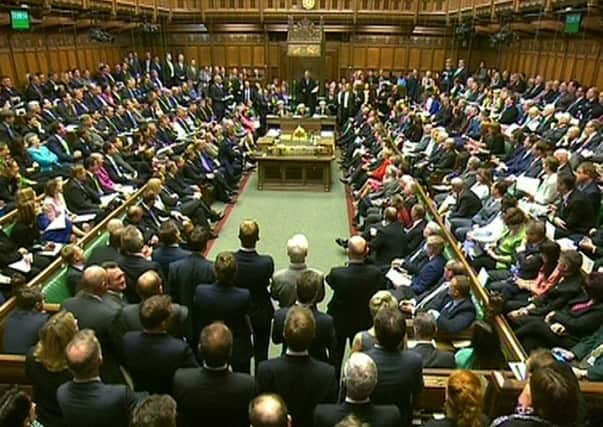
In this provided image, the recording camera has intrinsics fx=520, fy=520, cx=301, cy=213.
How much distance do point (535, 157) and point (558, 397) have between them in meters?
6.61

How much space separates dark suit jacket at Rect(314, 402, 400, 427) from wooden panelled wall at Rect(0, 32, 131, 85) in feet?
41.0

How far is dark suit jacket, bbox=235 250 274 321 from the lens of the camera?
391cm

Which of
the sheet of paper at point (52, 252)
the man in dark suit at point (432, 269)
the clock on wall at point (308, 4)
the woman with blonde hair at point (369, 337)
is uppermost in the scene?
the clock on wall at point (308, 4)

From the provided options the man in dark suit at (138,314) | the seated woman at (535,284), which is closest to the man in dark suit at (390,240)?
the seated woman at (535,284)

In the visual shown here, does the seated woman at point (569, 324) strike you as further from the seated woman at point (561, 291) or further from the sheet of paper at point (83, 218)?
the sheet of paper at point (83, 218)

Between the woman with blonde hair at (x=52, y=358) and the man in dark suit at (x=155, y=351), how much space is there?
0.31 m

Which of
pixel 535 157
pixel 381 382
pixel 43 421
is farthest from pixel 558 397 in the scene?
pixel 535 157

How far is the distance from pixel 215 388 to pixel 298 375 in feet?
1.36

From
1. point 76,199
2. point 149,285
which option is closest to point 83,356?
point 149,285

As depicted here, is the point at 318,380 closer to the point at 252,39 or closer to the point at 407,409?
the point at 407,409

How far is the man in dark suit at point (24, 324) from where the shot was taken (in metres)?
3.33

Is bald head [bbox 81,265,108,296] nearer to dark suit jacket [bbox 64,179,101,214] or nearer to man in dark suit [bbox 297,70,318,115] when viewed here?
dark suit jacket [bbox 64,179,101,214]

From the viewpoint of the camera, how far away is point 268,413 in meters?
2.04

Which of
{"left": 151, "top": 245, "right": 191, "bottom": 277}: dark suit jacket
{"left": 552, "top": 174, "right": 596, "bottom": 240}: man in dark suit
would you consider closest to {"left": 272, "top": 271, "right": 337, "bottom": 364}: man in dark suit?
{"left": 151, "top": 245, "right": 191, "bottom": 277}: dark suit jacket
